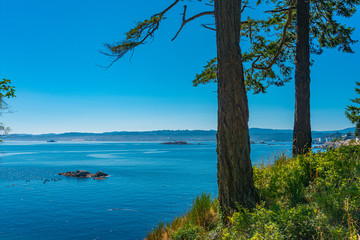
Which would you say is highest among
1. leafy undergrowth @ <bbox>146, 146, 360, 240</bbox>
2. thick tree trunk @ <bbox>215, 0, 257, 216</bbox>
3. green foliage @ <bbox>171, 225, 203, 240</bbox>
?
thick tree trunk @ <bbox>215, 0, 257, 216</bbox>

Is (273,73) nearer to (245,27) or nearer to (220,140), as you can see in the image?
(245,27)

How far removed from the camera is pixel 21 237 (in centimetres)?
1222

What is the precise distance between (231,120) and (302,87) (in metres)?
5.40

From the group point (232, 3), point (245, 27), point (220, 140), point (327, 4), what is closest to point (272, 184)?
point (220, 140)

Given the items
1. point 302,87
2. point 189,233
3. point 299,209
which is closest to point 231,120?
point 299,209

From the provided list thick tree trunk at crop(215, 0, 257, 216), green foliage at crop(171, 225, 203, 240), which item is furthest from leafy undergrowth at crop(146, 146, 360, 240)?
thick tree trunk at crop(215, 0, 257, 216)

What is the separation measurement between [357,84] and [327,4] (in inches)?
170

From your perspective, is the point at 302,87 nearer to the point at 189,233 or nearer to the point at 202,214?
the point at 202,214

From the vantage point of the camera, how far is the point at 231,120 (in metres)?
6.00

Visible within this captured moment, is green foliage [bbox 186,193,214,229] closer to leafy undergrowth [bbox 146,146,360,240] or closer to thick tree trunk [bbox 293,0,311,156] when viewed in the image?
leafy undergrowth [bbox 146,146,360,240]

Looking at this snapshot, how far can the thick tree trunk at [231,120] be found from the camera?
5898 millimetres

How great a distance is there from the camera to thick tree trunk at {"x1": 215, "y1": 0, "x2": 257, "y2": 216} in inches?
232

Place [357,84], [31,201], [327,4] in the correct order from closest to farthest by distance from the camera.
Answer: [327,4] → [357,84] → [31,201]

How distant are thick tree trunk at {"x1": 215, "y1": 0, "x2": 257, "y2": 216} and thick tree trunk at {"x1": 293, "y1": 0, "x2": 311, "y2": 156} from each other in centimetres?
470
